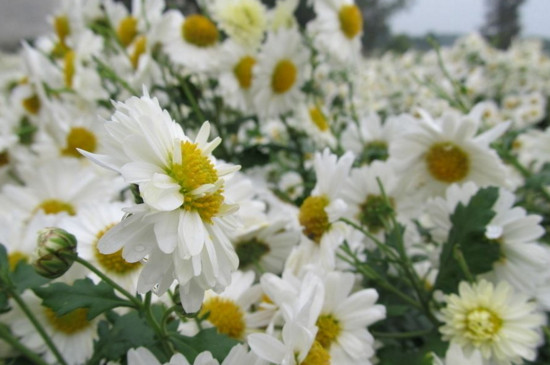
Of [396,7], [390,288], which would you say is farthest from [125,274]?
[396,7]

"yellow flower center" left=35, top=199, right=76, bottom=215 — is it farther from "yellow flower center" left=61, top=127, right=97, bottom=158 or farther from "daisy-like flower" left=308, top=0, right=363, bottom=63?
"daisy-like flower" left=308, top=0, right=363, bottom=63

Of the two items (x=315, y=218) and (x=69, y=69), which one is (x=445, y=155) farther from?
(x=69, y=69)

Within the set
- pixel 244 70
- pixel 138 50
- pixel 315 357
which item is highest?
pixel 138 50

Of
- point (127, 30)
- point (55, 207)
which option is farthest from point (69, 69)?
point (55, 207)

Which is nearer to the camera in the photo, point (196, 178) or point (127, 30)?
point (196, 178)

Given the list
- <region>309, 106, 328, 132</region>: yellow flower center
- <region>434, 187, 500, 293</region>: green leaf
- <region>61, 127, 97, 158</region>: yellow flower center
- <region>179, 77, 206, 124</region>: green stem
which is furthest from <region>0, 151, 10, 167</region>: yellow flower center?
<region>434, 187, 500, 293</region>: green leaf

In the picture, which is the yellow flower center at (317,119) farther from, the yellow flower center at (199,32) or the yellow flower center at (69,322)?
the yellow flower center at (69,322)

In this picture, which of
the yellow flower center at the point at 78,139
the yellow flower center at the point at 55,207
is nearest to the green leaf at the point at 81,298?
the yellow flower center at the point at 55,207

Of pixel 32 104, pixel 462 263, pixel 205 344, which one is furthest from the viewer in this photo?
pixel 32 104
